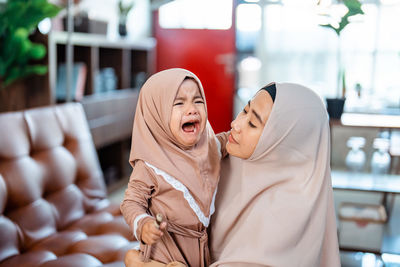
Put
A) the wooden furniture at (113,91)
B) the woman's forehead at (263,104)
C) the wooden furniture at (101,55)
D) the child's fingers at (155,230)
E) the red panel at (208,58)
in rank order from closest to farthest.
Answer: the child's fingers at (155,230) < the woman's forehead at (263,104) < the wooden furniture at (101,55) < the wooden furniture at (113,91) < the red panel at (208,58)

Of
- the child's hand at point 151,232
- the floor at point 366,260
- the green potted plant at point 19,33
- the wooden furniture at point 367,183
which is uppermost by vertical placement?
the green potted plant at point 19,33

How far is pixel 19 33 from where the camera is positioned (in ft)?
8.59

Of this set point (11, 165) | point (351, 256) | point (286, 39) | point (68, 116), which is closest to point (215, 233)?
point (11, 165)

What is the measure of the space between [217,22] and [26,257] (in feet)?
15.1

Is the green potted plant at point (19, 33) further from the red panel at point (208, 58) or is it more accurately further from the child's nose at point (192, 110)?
the red panel at point (208, 58)

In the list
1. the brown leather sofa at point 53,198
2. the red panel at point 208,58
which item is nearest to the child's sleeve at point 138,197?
the brown leather sofa at point 53,198

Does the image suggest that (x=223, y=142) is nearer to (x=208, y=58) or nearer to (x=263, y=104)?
(x=263, y=104)

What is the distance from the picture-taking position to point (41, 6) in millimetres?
2678

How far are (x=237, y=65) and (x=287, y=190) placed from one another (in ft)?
15.5

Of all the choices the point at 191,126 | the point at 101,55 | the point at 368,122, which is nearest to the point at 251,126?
the point at 191,126

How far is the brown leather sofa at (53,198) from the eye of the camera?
5.78ft

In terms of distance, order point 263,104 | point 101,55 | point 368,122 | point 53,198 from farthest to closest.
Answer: point 101,55
point 368,122
point 53,198
point 263,104

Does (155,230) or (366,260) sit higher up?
(155,230)

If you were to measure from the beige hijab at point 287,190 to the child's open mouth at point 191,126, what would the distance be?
6.5 inches
